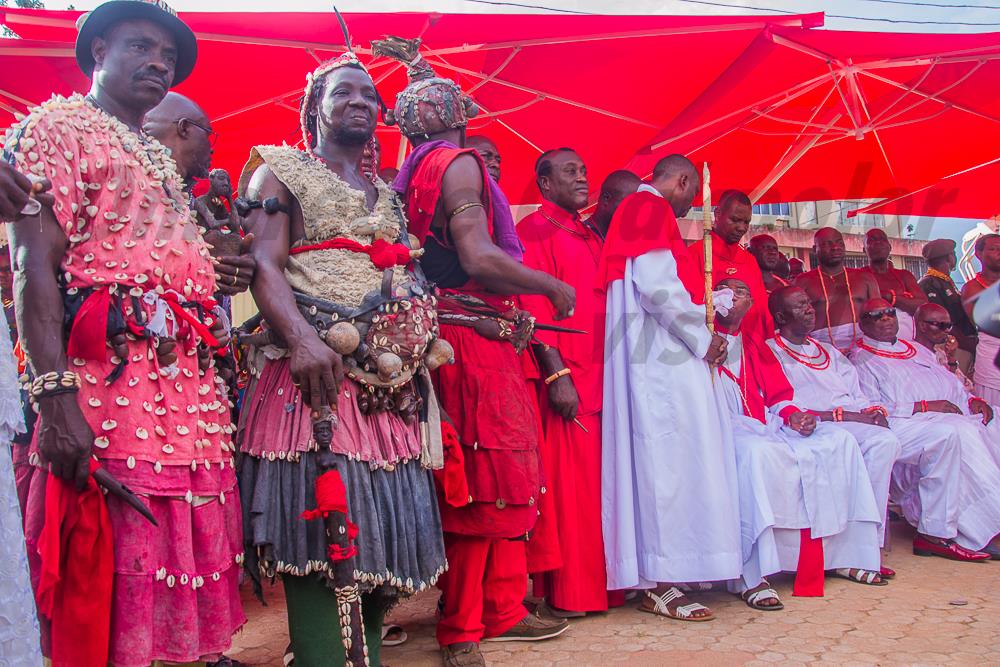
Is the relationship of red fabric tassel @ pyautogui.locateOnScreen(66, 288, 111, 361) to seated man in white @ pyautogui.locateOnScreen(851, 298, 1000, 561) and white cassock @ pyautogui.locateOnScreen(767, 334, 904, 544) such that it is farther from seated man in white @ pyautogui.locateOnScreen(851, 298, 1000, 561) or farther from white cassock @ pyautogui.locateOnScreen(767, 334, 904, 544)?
seated man in white @ pyautogui.locateOnScreen(851, 298, 1000, 561)

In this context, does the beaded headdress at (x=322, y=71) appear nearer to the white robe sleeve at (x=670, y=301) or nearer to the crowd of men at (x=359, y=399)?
the crowd of men at (x=359, y=399)

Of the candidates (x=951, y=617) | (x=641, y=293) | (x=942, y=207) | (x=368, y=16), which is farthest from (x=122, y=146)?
(x=942, y=207)

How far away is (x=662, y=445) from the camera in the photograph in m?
4.50

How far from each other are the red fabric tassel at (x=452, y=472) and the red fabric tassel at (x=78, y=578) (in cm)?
128

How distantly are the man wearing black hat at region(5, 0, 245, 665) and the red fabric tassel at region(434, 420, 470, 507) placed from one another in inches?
32.9

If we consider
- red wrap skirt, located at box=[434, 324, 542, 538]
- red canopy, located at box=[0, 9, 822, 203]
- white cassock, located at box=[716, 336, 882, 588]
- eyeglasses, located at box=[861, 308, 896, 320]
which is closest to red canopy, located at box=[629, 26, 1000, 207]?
red canopy, located at box=[0, 9, 822, 203]

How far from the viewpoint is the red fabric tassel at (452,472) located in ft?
10.6

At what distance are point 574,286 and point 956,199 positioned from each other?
300 inches

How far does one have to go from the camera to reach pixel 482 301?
3.57 meters

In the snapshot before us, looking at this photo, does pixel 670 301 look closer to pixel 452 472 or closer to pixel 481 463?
pixel 481 463

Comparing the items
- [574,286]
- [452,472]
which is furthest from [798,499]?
[452,472]

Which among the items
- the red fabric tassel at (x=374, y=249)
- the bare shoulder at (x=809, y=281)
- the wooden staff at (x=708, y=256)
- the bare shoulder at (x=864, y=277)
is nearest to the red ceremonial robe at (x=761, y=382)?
the wooden staff at (x=708, y=256)

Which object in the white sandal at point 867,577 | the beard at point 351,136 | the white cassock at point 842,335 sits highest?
the beard at point 351,136

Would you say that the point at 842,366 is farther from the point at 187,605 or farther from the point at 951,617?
the point at 187,605
